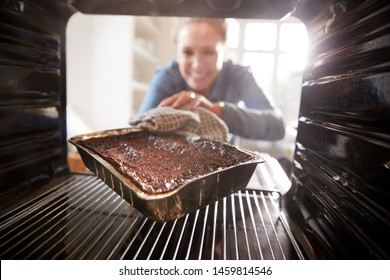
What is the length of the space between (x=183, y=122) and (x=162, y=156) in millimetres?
203

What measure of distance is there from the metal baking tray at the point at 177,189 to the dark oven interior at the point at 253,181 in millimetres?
83

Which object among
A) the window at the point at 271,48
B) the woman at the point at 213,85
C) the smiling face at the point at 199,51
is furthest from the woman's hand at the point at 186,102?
the window at the point at 271,48

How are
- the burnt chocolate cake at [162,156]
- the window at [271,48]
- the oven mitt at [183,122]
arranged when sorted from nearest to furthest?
the burnt chocolate cake at [162,156], the oven mitt at [183,122], the window at [271,48]

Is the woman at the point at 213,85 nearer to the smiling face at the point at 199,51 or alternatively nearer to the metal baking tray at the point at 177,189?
the smiling face at the point at 199,51

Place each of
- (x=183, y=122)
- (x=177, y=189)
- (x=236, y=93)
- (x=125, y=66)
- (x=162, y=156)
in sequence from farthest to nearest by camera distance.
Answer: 1. (x=125, y=66)
2. (x=236, y=93)
3. (x=183, y=122)
4. (x=162, y=156)
5. (x=177, y=189)

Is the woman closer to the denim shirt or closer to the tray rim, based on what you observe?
the denim shirt

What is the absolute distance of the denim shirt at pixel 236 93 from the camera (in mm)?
1228

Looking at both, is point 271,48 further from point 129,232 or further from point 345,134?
point 129,232

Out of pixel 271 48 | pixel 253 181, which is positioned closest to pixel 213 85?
pixel 271 48

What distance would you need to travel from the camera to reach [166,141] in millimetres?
905

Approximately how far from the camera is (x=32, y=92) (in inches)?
32.0

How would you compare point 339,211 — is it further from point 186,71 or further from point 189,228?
point 186,71

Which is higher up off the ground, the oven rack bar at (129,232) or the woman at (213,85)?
the woman at (213,85)

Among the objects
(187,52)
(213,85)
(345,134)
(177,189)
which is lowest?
(177,189)
